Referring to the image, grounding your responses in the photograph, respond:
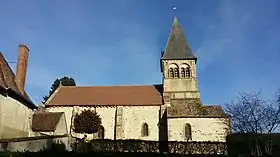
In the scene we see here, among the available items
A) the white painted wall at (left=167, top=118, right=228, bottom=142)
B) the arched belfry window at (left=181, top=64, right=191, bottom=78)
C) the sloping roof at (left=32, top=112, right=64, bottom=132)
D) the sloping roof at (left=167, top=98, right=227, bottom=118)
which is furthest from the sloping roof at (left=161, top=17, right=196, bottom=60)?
the sloping roof at (left=32, top=112, right=64, bottom=132)

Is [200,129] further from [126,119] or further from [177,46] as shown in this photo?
[177,46]

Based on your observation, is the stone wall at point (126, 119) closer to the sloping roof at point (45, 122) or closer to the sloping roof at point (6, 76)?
the sloping roof at point (45, 122)

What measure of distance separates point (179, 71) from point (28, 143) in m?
23.4

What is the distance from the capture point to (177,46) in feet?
122

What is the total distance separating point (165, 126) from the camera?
100 feet

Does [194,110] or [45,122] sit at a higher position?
[194,110]

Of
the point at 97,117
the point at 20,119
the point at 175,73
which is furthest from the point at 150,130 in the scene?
the point at 20,119

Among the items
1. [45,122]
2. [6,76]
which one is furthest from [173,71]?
[6,76]

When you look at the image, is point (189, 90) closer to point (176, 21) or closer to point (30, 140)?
point (176, 21)

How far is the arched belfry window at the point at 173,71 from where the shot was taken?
35150 mm

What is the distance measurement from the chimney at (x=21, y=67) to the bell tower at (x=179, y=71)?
631 inches

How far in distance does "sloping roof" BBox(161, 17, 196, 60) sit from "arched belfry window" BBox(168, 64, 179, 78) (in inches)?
46.6

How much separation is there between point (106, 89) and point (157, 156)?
73.9 feet

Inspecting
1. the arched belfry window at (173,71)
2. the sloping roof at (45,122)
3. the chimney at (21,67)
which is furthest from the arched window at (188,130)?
the chimney at (21,67)
